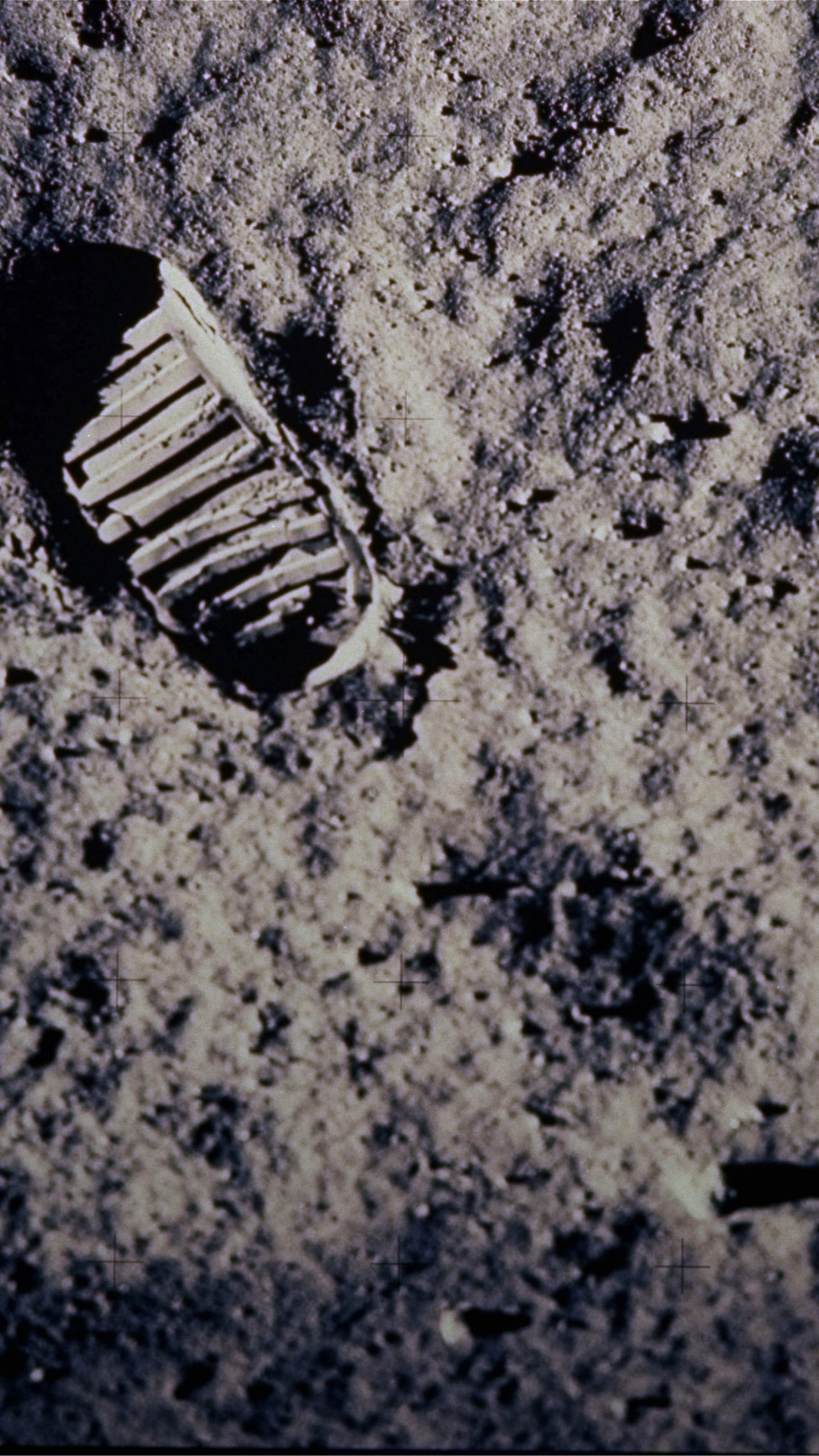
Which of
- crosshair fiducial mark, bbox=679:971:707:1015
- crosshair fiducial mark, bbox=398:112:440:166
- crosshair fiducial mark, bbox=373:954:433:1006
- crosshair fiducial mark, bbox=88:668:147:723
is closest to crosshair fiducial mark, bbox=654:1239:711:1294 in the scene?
crosshair fiducial mark, bbox=679:971:707:1015

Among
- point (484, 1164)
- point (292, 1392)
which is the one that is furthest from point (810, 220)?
point (292, 1392)

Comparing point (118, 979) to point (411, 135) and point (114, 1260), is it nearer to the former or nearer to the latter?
point (114, 1260)

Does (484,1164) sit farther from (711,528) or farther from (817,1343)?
(711,528)

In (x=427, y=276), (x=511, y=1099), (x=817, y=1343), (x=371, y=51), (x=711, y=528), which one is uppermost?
(x=371, y=51)

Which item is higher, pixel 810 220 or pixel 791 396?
pixel 810 220

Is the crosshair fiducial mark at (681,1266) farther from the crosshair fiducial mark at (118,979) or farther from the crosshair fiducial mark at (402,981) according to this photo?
the crosshair fiducial mark at (118,979)

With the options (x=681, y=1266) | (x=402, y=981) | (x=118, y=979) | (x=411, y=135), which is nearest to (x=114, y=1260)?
(x=118, y=979)

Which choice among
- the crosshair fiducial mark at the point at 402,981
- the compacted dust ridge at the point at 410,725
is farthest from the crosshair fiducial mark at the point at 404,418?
the crosshair fiducial mark at the point at 402,981
